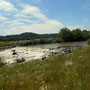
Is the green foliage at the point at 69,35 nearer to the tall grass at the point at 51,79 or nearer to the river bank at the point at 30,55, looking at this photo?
the river bank at the point at 30,55

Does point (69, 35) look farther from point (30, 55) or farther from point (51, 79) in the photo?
point (51, 79)

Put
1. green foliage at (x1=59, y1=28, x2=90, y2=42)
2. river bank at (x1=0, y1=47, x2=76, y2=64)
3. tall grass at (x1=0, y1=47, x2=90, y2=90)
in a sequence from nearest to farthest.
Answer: tall grass at (x1=0, y1=47, x2=90, y2=90) < river bank at (x1=0, y1=47, x2=76, y2=64) < green foliage at (x1=59, y1=28, x2=90, y2=42)

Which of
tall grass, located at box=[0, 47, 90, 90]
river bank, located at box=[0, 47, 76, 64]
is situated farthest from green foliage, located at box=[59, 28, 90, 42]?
tall grass, located at box=[0, 47, 90, 90]

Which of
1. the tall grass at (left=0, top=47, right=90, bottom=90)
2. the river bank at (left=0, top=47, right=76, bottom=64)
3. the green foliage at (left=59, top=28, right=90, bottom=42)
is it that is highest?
the green foliage at (left=59, top=28, right=90, bottom=42)

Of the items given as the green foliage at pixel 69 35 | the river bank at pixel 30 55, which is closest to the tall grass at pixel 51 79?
the river bank at pixel 30 55

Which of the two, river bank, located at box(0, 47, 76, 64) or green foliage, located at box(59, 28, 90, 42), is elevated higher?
green foliage, located at box(59, 28, 90, 42)

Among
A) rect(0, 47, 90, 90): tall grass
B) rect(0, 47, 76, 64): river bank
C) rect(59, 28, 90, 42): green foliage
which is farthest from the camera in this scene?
rect(59, 28, 90, 42): green foliage

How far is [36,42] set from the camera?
5159cm

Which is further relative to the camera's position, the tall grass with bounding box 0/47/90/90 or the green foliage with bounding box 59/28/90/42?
the green foliage with bounding box 59/28/90/42

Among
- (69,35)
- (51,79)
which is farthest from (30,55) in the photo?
(69,35)

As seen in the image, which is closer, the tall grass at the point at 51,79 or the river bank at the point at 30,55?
the tall grass at the point at 51,79

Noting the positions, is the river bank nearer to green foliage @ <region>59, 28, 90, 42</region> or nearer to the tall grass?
the tall grass

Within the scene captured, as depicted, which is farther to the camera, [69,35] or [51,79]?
[69,35]

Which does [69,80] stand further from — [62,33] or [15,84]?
[62,33]
